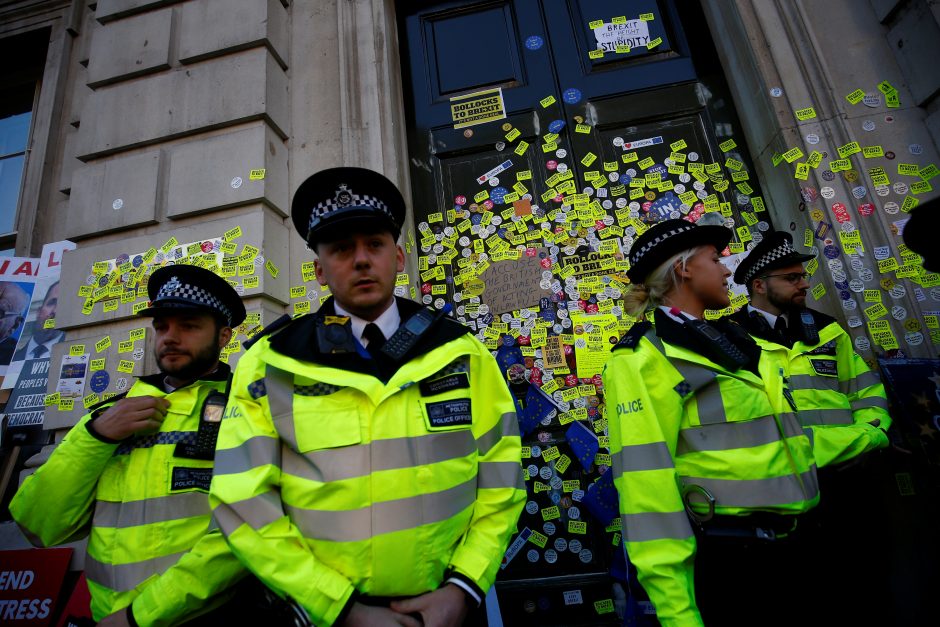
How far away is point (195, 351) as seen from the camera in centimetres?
206

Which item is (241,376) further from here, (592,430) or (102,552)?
(592,430)

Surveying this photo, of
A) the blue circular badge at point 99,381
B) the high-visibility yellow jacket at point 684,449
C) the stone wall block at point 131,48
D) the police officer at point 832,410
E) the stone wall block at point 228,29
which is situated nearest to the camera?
the high-visibility yellow jacket at point 684,449

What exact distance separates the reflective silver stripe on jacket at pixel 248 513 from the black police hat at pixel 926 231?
2166mm

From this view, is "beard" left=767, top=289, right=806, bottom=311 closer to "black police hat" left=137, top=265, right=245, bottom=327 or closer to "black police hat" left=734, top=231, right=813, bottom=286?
"black police hat" left=734, top=231, right=813, bottom=286

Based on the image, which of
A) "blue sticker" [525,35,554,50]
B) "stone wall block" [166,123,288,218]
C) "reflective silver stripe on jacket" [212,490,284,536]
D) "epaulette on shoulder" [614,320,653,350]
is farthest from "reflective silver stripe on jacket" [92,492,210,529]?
"blue sticker" [525,35,554,50]

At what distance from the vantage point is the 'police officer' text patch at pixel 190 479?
1.80 metres

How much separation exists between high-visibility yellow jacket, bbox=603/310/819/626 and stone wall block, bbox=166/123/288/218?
9.96ft

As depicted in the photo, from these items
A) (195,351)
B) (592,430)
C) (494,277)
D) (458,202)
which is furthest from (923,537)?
(195,351)

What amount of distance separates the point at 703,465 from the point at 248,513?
164 centimetres

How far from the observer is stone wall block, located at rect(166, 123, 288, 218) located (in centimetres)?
352

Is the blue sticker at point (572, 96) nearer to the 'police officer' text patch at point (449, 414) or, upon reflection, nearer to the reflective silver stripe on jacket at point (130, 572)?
the 'police officer' text patch at point (449, 414)

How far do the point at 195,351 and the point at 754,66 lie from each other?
4474 mm

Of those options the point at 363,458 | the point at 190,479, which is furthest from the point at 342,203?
the point at 190,479

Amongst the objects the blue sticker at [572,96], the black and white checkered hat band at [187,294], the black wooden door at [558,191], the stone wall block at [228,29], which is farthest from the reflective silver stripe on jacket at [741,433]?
the stone wall block at [228,29]
